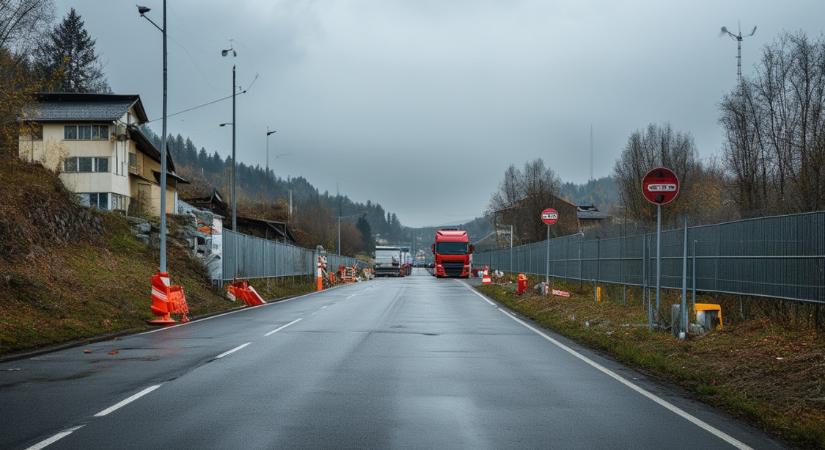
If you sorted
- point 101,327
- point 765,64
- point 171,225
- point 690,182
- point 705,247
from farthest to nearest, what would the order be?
point 690,182
point 765,64
point 171,225
point 101,327
point 705,247

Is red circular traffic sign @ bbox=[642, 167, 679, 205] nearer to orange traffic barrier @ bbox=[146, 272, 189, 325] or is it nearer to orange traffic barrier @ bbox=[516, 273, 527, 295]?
orange traffic barrier @ bbox=[146, 272, 189, 325]

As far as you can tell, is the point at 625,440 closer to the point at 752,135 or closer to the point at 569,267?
the point at 569,267

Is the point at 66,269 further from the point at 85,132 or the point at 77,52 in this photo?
the point at 77,52

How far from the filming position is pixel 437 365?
1204cm

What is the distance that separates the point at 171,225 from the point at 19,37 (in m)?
10.6

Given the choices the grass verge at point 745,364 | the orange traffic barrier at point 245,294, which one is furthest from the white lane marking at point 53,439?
the orange traffic barrier at point 245,294

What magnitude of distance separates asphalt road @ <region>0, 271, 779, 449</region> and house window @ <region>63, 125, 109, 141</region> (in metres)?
42.7

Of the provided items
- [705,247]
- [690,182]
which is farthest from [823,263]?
[690,182]

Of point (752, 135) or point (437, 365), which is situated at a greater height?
point (752, 135)

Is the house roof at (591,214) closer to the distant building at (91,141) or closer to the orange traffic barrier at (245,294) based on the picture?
the distant building at (91,141)

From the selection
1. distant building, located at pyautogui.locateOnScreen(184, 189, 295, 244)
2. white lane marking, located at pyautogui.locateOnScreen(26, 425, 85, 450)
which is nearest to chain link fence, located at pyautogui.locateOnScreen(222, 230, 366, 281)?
white lane marking, located at pyautogui.locateOnScreen(26, 425, 85, 450)

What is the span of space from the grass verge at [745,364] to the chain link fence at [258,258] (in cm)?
1766

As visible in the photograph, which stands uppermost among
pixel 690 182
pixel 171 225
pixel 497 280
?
pixel 690 182

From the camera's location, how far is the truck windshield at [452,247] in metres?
72.1
